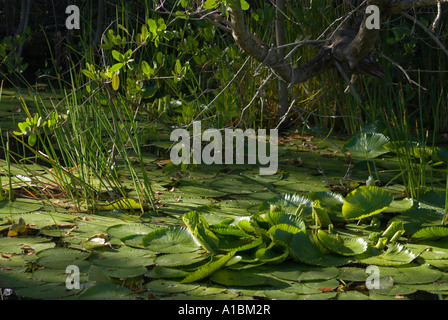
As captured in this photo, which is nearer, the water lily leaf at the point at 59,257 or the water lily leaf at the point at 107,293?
the water lily leaf at the point at 107,293

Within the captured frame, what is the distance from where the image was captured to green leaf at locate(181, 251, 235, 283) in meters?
1.51

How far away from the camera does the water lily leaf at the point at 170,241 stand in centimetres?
172

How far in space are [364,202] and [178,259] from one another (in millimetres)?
→ 748

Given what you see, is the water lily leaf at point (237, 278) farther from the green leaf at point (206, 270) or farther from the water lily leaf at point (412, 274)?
the water lily leaf at point (412, 274)

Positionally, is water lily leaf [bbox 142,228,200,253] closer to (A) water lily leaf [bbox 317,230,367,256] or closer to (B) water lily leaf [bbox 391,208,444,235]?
(A) water lily leaf [bbox 317,230,367,256]

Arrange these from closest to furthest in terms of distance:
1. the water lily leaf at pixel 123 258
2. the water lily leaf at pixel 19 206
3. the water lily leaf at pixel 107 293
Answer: the water lily leaf at pixel 107 293 → the water lily leaf at pixel 123 258 → the water lily leaf at pixel 19 206

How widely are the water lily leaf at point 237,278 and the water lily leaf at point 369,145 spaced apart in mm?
1491

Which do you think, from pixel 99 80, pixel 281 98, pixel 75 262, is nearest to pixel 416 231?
pixel 75 262

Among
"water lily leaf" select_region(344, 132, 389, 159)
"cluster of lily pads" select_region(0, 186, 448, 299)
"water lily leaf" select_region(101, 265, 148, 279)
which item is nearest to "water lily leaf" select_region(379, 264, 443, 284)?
"cluster of lily pads" select_region(0, 186, 448, 299)

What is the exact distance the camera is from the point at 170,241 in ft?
5.79

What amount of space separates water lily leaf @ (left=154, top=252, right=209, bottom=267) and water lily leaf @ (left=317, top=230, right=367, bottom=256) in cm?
38

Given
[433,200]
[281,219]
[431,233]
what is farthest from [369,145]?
[281,219]

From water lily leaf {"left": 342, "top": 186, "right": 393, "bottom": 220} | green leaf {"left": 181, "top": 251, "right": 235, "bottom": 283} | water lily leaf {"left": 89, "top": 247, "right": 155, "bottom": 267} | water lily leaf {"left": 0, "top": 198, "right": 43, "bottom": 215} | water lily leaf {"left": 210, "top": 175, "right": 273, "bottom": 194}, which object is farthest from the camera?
water lily leaf {"left": 210, "top": 175, "right": 273, "bottom": 194}

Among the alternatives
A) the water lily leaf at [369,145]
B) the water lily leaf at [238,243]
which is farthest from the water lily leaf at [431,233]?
the water lily leaf at [369,145]
